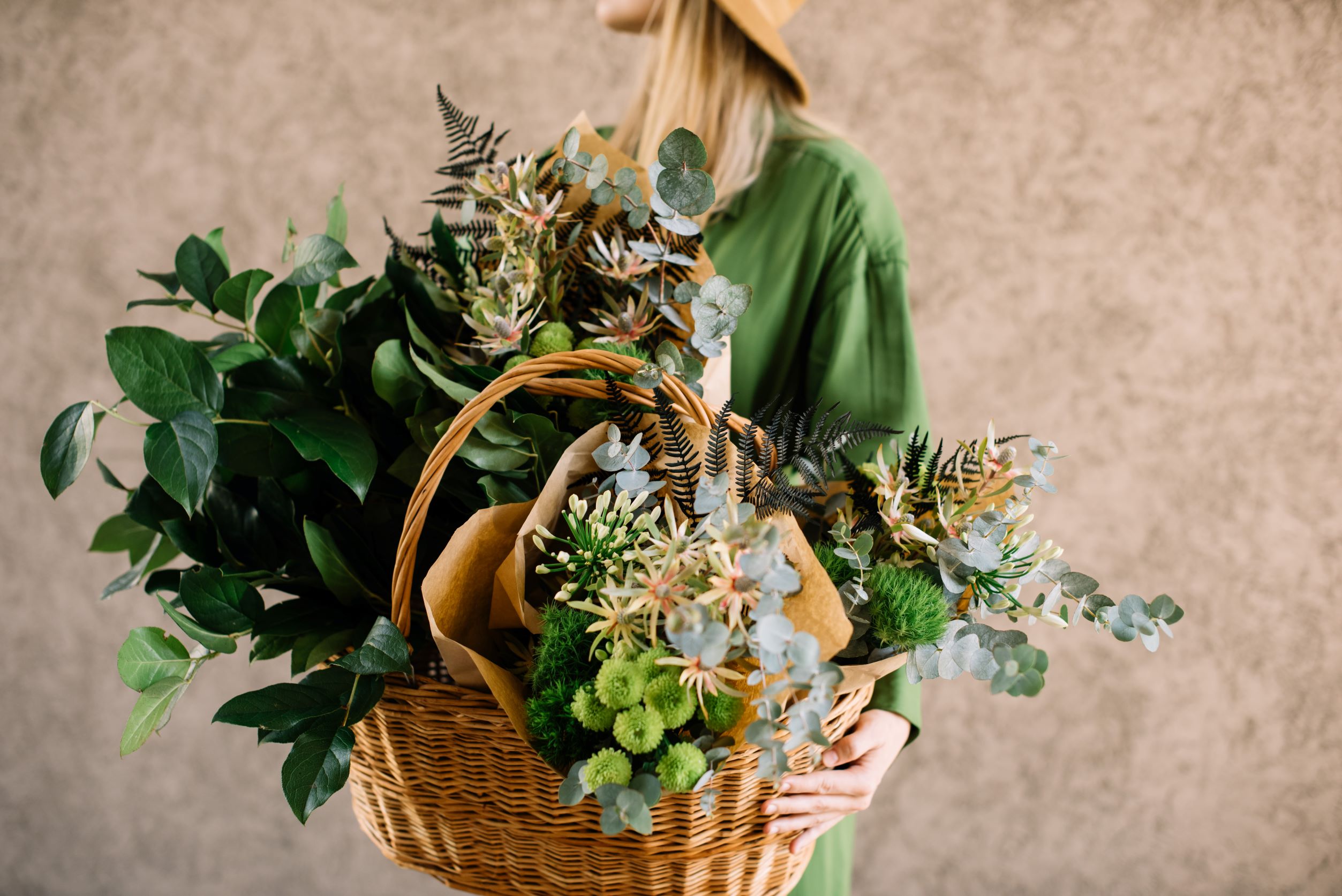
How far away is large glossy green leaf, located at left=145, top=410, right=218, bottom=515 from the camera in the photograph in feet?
1.21

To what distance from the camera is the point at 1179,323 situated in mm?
1098

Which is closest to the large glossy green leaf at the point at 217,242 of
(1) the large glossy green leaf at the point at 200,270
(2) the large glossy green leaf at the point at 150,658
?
(1) the large glossy green leaf at the point at 200,270

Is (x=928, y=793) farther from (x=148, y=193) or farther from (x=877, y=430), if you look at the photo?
(x=148, y=193)

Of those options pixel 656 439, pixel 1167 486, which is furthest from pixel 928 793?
pixel 656 439

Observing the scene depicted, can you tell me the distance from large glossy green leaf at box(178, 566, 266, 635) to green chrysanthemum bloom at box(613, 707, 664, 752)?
0.23m

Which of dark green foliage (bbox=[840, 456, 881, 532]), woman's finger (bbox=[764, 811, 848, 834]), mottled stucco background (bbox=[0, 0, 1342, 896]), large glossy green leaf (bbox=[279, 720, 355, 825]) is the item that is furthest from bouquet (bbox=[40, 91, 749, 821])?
mottled stucco background (bbox=[0, 0, 1342, 896])

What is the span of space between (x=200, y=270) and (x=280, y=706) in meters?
0.29

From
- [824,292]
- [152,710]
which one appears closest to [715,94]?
[824,292]

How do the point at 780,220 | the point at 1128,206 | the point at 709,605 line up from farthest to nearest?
the point at 1128,206, the point at 780,220, the point at 709,605

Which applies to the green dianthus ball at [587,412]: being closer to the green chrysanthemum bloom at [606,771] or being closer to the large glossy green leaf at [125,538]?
the green chrysanthemum bloom at [606,771]

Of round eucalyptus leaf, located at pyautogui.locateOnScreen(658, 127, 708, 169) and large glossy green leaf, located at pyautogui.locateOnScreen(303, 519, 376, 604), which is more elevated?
round eucalyptus leaf, located at pyautogui.locateOnScreen(658, 127, 708, 169)

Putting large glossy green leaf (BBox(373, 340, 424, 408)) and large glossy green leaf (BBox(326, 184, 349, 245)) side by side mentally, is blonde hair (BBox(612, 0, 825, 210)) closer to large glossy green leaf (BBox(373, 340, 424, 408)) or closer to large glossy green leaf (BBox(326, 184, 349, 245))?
large glossy green leaf (BBox(326, 184, 349, 245))

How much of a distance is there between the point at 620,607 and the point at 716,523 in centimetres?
6

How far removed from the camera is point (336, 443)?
0.39 meters
